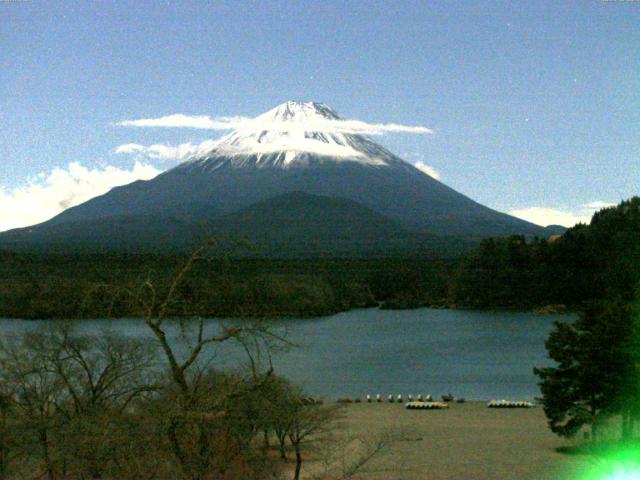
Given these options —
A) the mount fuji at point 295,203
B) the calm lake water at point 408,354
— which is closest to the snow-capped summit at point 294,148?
the mount fuji at point 295,203

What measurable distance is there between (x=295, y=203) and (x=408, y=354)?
50004 mm

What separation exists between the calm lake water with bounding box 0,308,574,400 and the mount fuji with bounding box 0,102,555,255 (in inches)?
765

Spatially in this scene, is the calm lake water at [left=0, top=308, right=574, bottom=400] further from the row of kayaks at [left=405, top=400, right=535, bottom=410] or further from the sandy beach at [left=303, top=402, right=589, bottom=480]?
the sandy beach at [left=303, top=402, right=589, bottom=480]

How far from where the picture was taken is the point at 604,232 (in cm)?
4384

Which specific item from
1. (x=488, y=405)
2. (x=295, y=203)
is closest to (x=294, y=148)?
(x=295, y=203)

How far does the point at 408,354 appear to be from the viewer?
2373 cm

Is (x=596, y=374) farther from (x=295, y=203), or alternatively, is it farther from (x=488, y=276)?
(x=295, y=203)

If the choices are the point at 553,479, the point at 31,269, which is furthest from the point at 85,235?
the point at 553,479

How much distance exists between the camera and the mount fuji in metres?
59.9

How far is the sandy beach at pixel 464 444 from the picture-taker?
9.14 meters

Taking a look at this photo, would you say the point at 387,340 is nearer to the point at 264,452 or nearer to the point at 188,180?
the point at 264,452

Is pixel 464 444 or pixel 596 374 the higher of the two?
pixel 596 374

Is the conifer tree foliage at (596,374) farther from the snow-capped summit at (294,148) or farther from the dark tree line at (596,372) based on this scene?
the snow-capped summit at (294,148)

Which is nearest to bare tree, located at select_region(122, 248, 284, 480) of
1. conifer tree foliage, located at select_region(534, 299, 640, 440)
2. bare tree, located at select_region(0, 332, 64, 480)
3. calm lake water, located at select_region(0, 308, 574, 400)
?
bare tree, located at select_region(0, 332, 64, 480)
